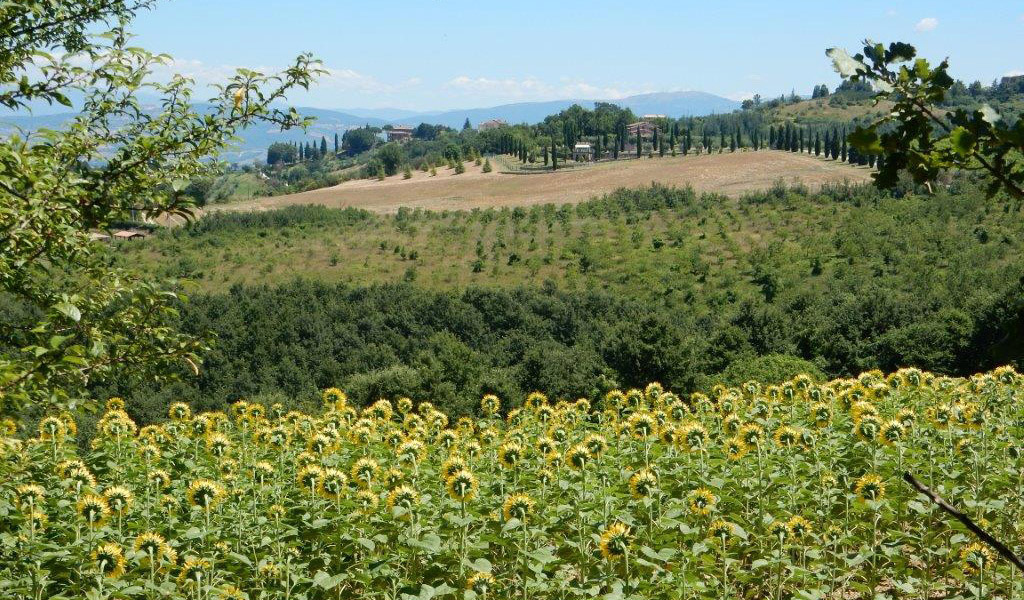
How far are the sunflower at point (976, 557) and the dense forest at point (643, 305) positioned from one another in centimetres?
2664

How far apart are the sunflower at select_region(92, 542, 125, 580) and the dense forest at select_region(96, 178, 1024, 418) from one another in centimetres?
3012

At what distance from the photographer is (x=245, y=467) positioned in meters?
6.95

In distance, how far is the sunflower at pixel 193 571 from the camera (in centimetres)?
478

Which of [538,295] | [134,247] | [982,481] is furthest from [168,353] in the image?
[134,247]

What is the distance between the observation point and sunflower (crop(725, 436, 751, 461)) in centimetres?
640

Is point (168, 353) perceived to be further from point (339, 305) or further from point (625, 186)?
point (625, 186)

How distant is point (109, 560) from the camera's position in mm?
4848

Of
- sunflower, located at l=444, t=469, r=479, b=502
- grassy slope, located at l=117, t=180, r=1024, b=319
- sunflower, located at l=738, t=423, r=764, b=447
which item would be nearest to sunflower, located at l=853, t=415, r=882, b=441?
sunflower, located at l=738, t=423, r=764, b=447

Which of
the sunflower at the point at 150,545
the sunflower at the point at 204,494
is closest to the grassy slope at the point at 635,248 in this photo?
the sunflower at the point at 204,494

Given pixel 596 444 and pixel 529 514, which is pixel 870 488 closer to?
pixel 596 444

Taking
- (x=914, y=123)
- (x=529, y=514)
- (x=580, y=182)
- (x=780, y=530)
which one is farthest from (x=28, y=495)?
(x=580, y=182)

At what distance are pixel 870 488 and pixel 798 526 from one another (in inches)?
33.8

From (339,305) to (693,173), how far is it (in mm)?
55986

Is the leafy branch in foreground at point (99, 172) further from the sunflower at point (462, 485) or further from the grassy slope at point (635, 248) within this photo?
the grassy slope at point (635, 248)
